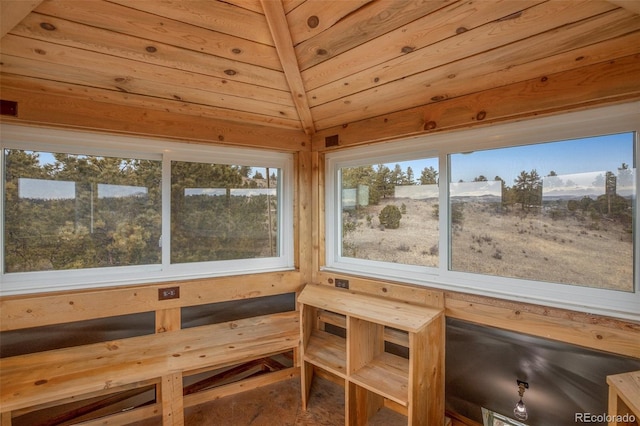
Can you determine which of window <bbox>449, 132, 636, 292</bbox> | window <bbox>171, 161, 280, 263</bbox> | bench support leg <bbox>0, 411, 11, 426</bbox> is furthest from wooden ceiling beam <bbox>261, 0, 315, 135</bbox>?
bench support leg <bbox>0, 411, 11, 426</bbox>

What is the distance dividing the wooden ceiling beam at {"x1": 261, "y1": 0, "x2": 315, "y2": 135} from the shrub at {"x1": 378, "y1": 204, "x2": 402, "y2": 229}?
0.90m

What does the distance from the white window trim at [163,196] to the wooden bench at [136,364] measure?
38 cm

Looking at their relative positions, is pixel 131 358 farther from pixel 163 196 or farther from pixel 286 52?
pixel 286 52

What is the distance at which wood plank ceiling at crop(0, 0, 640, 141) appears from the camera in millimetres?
1271

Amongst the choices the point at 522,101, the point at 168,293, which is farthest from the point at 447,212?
the point at 168,293

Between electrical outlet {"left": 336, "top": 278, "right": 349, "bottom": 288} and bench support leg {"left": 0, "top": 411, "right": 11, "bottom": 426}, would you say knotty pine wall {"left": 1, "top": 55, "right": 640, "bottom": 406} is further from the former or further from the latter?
bench support leg {"left": 0, "top": 411, "right": 11, "bottom": 426}

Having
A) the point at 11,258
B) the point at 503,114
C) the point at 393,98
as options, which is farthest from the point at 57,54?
the point at 503,114

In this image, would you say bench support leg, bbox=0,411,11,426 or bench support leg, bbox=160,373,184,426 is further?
bench support leg, bbox=160,373,184,426

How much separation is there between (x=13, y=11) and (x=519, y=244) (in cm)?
262

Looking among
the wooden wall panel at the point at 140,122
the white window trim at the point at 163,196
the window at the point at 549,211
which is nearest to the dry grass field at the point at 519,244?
the window at the point at 549,211

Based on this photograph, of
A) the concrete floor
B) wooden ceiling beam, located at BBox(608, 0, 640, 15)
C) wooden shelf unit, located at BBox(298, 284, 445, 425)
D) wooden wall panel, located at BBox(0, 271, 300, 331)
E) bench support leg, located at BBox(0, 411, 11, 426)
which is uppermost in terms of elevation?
wooden ceiling beam, located at BBox(608, 0, 640, 15)

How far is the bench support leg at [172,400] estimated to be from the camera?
67.0 inches

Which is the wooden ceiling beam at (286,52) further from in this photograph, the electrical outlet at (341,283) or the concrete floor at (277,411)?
the concrete floor at (277,411)

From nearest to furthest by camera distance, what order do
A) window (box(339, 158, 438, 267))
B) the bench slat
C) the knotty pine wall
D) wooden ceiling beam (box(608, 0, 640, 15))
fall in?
wooden ceiling beam (box(608, 0, 640, 15)) < the knotty pine wall < the bench slat < window (box(339, 158, 438, 267))
